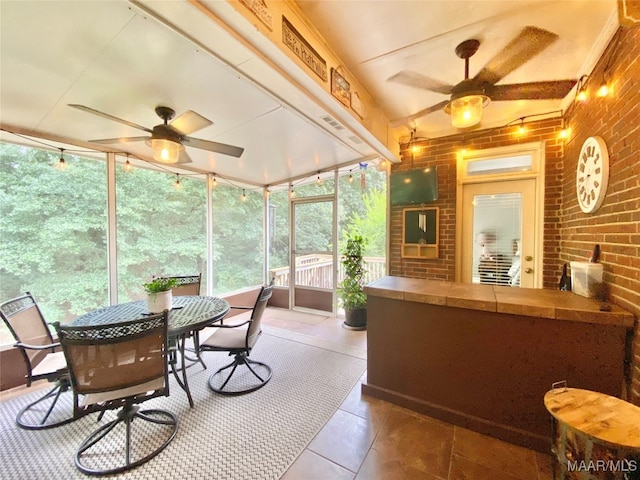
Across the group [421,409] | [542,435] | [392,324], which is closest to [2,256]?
[392,324]

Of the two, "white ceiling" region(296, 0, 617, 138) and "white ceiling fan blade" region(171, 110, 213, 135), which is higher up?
"white ceiling" region(296, 0, 617, 138)

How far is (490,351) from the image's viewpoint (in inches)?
71.4

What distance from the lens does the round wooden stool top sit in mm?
1088

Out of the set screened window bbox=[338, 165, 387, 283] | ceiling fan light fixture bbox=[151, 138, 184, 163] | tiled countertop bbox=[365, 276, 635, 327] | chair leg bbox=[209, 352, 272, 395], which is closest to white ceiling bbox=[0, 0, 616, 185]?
ceiling fan light fixture bbox=[151, 138, 184, 163]

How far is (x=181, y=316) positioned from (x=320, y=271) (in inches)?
115

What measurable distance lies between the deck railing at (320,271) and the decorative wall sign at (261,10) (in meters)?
3.58

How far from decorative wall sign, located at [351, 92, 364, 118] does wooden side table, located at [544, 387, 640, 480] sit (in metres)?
2.39

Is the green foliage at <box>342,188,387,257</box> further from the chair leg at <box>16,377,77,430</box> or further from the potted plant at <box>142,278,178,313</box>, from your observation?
the chair leg at <box>16,377,77,430</box>

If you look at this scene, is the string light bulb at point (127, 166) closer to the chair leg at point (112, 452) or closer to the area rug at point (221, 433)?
the area rug at point (221, 433)

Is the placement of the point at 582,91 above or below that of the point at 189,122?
above

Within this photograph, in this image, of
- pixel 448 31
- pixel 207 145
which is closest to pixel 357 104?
pixel 448 31

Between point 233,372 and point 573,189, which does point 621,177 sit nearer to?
point 573,189

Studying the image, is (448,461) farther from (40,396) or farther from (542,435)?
(40,396)

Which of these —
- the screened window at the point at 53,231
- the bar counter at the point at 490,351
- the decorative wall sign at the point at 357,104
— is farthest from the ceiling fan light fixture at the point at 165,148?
the bar counter at the point at 490,351
